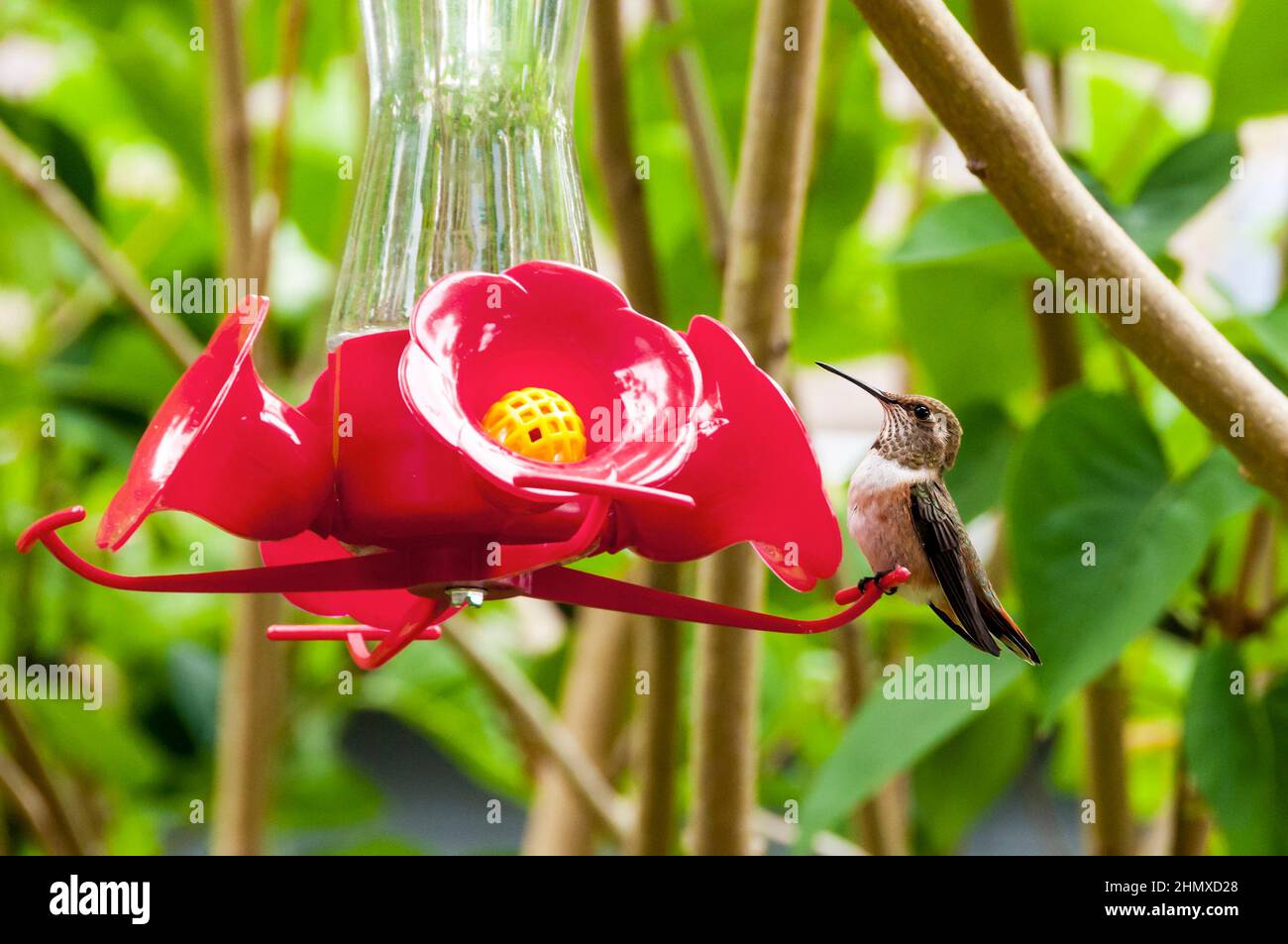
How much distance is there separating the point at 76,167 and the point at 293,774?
124 centimetres

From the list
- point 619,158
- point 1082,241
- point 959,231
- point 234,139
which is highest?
point 234,139

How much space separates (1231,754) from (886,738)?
1.12ft

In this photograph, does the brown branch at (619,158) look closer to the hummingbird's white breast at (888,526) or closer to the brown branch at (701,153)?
the brown branch at (701,153)

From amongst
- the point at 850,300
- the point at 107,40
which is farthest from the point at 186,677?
the point at 850,300

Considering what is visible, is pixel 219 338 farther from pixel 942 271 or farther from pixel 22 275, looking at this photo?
pixel 22 275

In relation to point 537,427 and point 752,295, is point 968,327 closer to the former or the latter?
point 752,295

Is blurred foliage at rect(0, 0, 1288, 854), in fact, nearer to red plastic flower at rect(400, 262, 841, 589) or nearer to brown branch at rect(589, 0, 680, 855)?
brown branch at rect(589, 0, 680, 855)

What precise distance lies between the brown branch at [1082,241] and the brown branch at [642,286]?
0.56m

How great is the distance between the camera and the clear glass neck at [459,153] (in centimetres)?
96

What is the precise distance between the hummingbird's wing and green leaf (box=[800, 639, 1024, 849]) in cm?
42

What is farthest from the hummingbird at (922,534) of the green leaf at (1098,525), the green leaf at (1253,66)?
the green leaf at (1253,66)

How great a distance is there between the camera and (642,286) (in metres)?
1.39

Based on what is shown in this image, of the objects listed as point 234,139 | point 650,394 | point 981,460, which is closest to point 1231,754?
point 981,460

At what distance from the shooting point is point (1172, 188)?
49.0 inches
